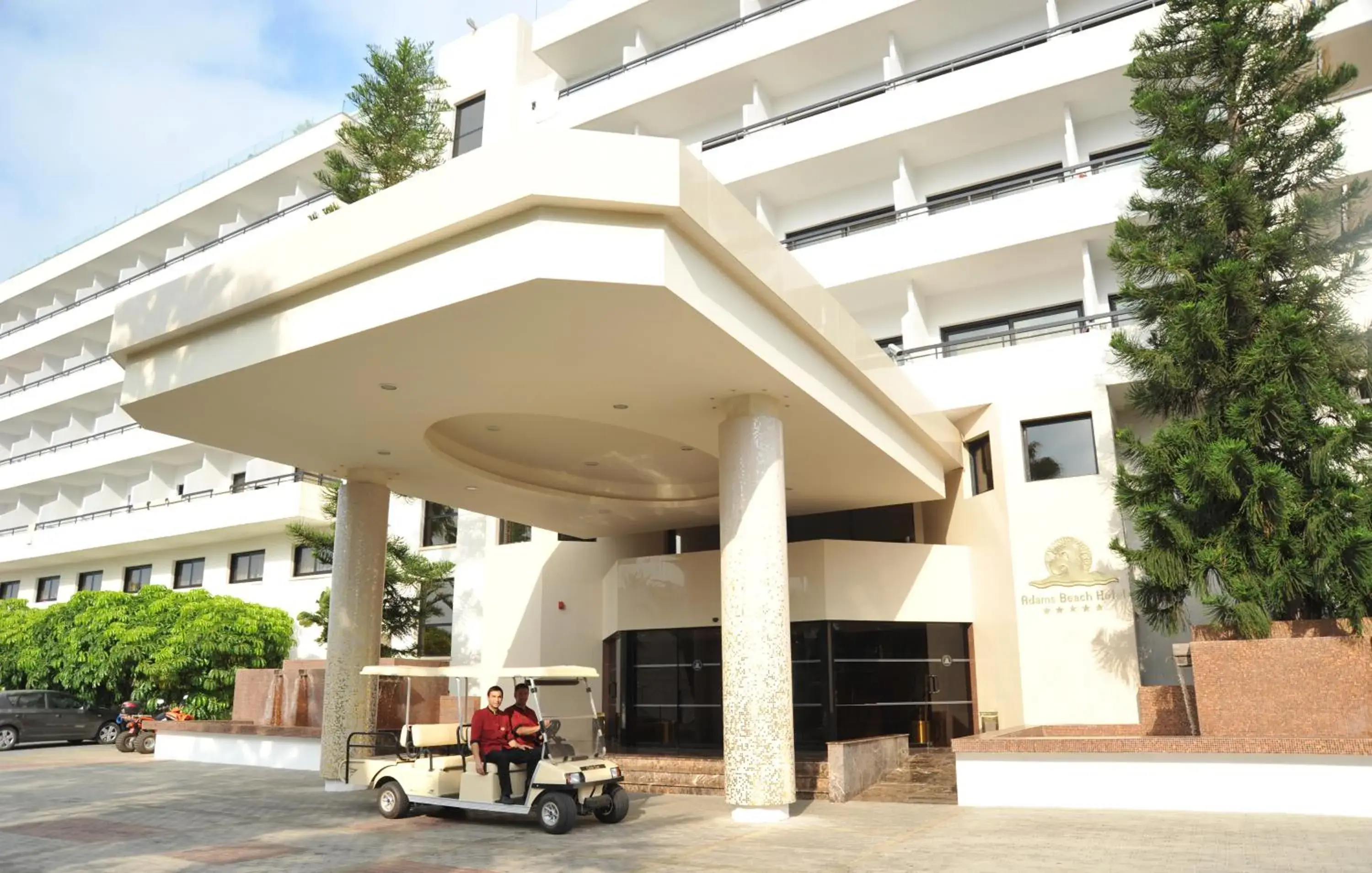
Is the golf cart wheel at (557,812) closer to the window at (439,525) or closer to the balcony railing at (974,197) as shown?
the balcony railing at (974,197)

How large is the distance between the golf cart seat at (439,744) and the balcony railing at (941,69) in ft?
52.7

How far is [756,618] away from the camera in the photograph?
37.4 feet

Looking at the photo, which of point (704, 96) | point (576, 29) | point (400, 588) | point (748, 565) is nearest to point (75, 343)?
point (400, 588)

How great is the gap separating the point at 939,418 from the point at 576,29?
52.1ft

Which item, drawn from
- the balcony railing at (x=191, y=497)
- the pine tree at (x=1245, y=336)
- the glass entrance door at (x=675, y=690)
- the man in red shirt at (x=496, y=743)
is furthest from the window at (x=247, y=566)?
the pine tree at (x=1245, y=336)

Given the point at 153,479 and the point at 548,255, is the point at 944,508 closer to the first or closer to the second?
the point at 548,255

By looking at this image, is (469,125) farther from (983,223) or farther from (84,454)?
(84,454)

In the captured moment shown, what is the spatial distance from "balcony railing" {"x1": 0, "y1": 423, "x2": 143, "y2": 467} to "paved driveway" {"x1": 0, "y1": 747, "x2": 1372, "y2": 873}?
2575cm

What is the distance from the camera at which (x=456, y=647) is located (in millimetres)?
23453

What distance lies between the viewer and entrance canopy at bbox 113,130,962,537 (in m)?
8.84

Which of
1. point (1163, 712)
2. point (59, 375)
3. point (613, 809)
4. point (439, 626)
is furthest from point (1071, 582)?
point (59, 375)

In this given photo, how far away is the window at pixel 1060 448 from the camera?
17703 mm

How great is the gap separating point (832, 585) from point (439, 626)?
43.3ft

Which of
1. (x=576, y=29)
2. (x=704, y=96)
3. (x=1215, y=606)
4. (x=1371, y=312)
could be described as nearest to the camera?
(x=1215, y=606)
